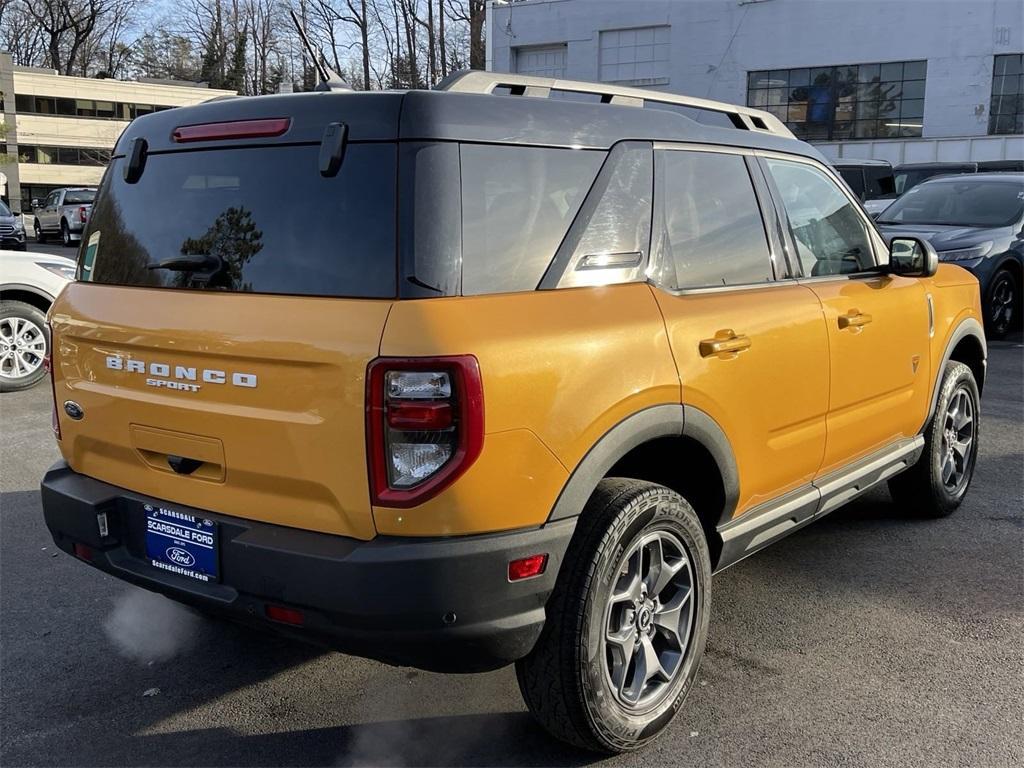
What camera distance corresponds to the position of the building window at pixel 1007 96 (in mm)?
29141

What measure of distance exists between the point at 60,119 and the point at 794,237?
65.5m

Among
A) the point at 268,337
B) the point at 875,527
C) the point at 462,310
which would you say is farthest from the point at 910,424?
the point at 268,337

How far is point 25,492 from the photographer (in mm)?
5457

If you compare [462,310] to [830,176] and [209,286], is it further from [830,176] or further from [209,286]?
[830,176]

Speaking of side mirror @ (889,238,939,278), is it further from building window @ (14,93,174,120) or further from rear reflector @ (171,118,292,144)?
building window @ (14,93,174,120)

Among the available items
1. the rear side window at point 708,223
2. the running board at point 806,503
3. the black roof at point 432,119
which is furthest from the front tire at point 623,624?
the black roof at point 432,119

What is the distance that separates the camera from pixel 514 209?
8.63 feet

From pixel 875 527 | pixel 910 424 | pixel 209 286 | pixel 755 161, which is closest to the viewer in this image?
pixel 209 286

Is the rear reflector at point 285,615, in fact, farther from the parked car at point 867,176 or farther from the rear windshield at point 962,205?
the parked car at point 867,176

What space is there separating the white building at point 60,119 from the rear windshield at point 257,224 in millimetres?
61068

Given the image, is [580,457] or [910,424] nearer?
[580,457]

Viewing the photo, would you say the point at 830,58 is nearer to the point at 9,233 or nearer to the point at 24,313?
the point at 9,233

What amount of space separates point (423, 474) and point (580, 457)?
0.47 metres

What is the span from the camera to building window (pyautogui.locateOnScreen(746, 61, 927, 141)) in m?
30.7
